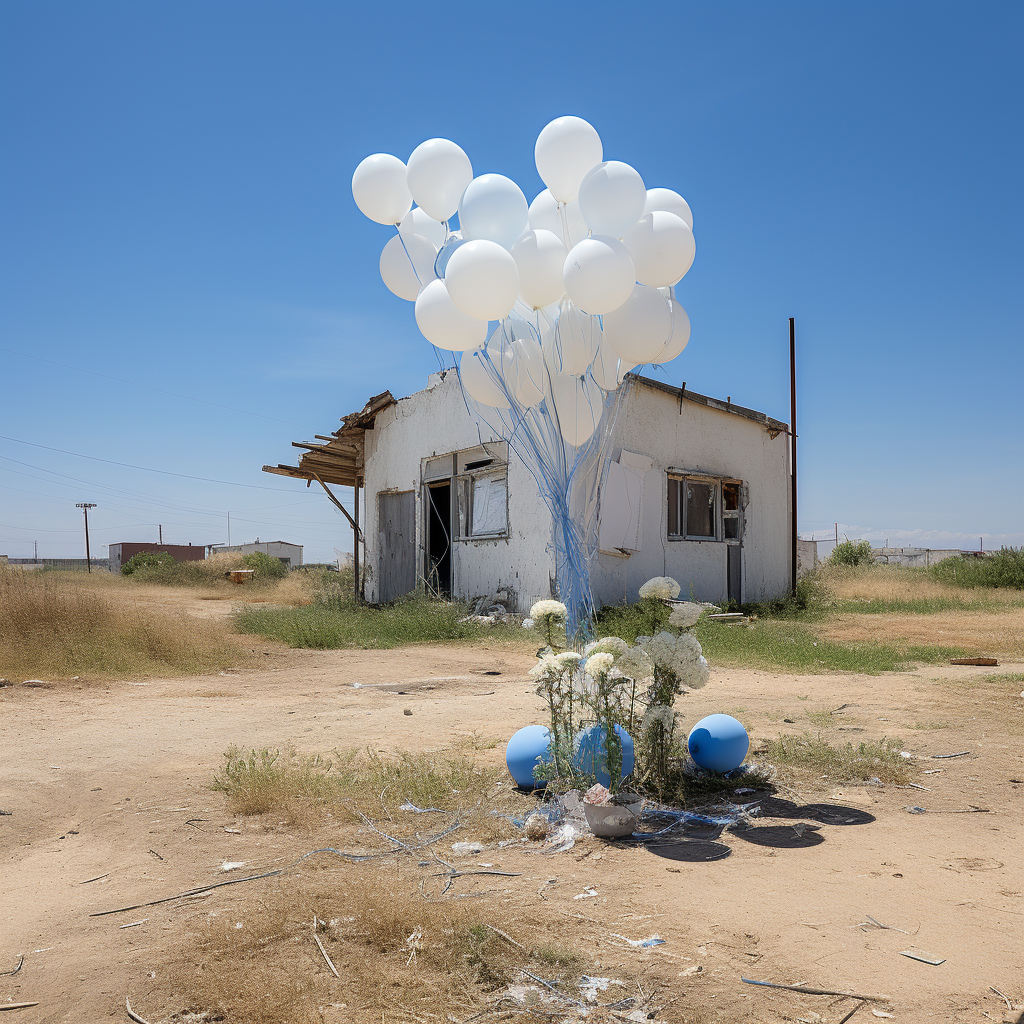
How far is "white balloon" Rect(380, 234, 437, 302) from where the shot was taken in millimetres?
4574

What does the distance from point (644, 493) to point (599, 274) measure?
8477mm

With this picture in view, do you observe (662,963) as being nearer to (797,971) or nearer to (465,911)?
(797,971)

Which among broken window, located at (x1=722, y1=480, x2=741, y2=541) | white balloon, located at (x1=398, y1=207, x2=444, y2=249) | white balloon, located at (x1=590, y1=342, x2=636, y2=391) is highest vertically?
white balloon, located at (x1=398, y1=207, x2=444, y2=249)

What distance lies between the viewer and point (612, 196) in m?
3.66

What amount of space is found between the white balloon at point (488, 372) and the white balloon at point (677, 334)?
0.84m

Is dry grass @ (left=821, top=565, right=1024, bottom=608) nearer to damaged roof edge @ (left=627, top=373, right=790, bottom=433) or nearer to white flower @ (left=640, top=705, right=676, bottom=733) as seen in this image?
damaged roof edge @ (left=627, top=373, right=790, bottom=433)

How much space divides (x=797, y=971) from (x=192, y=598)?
21152mm

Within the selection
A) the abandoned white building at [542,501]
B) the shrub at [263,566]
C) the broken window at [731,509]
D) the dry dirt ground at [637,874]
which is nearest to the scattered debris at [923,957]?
the dry dirt ground at [637,874]

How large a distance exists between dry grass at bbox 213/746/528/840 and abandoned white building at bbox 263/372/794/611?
660 centimetres

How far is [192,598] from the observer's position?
20.9 meters

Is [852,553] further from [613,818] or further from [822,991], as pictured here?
[822,991]

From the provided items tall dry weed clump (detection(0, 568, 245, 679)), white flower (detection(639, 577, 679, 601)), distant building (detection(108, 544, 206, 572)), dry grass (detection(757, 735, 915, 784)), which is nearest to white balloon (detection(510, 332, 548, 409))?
white flower (detection(639, 577, 679, 601))

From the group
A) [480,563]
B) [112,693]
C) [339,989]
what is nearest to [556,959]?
[339,989]

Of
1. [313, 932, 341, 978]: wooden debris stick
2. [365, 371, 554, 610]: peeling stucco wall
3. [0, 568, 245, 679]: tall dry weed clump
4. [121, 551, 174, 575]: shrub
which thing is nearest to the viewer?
[313, 932, 341, 978]: wooden debris stick
